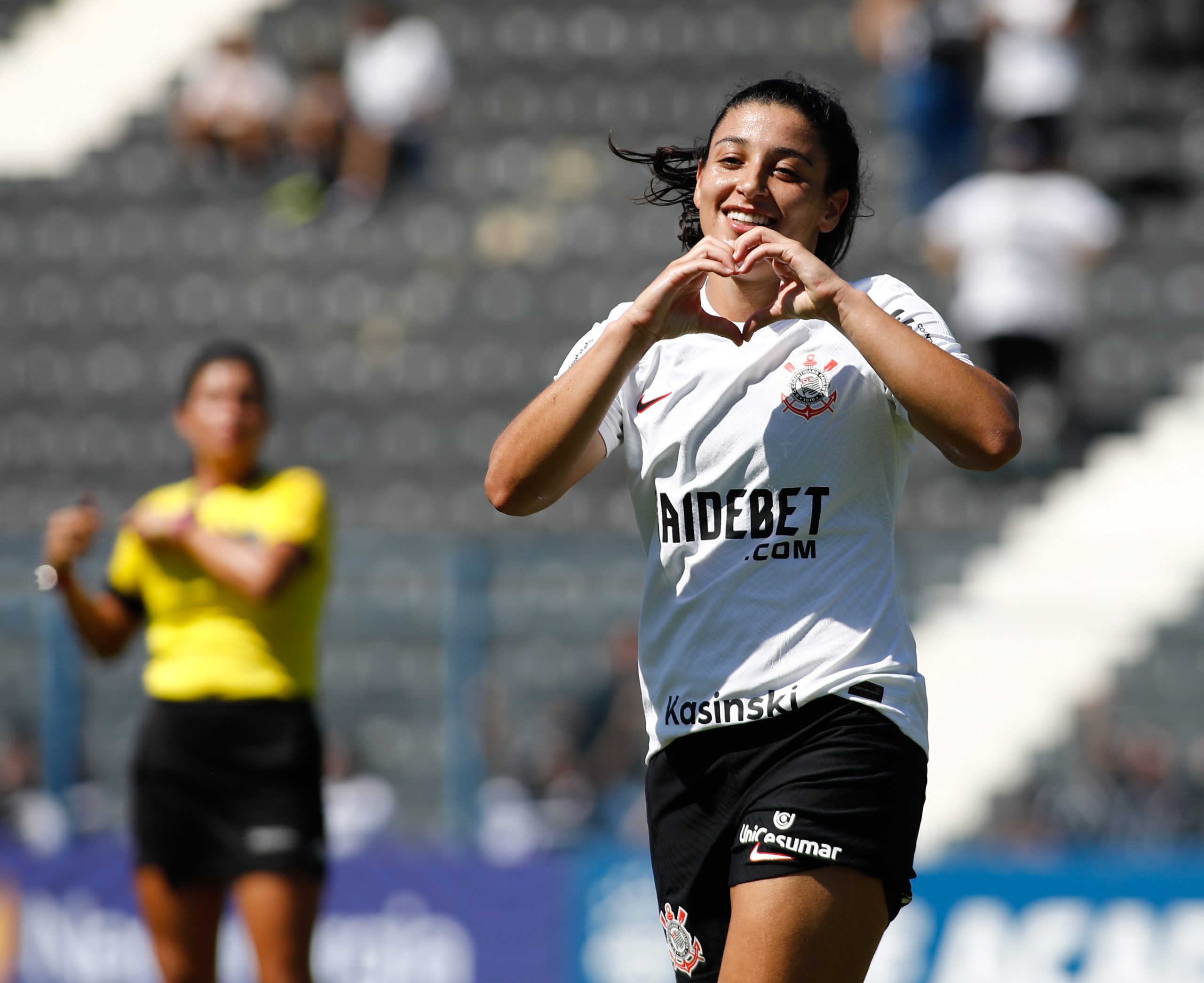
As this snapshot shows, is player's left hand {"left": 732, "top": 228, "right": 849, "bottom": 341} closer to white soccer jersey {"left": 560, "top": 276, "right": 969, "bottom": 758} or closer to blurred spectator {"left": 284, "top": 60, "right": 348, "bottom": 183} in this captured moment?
white soccer jersey {"left": 560, "top": 276, "right": 969, "bottom": 758}

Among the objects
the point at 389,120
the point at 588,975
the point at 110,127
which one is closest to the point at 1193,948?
the point at 588,975

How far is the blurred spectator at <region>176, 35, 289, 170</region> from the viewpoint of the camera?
13.1 metres

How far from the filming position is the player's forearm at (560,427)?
9.21 ft

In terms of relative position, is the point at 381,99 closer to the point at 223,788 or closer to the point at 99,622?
the point at 99,622

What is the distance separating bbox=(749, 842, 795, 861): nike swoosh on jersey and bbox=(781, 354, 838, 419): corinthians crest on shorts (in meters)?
0.73

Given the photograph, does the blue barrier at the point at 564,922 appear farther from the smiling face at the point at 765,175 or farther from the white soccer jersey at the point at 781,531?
the smiling face at the point at 765,175

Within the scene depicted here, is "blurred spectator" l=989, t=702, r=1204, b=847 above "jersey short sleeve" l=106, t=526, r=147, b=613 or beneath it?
beneath

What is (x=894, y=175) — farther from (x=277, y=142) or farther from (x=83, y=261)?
(x=83, y=261)

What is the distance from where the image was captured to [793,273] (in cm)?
277

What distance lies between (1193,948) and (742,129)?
5053mm

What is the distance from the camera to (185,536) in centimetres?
502

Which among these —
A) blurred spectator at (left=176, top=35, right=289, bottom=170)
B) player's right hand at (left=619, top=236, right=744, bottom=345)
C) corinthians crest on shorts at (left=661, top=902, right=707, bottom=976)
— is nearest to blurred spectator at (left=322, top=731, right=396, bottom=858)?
corinthians crest on shorts at (left=661, top=902, right=707, bottom=976)

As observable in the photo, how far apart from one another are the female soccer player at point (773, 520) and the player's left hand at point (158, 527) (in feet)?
7.58

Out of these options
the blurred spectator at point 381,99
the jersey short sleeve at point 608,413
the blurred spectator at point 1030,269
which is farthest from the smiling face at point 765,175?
the blurred spectator at point 381,99
